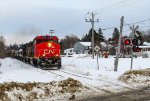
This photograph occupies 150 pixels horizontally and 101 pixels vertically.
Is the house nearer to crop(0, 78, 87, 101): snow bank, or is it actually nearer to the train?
the train

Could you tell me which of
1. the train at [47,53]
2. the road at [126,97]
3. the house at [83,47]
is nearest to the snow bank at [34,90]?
the road at [126,97]

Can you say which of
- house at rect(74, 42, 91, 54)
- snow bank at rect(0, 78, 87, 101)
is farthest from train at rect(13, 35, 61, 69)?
house at rect(74, 42, 91, 54)

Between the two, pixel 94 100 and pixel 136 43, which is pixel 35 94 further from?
pixel 136 43

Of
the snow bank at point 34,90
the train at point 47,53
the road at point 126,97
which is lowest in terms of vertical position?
the road at point 126,97

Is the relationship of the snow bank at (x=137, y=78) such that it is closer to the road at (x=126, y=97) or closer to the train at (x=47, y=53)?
the road at (x=126, y=97)

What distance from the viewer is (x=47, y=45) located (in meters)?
35.3

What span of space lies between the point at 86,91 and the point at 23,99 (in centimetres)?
330

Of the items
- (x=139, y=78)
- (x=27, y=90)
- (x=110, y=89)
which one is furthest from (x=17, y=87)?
(x=139, y=78)

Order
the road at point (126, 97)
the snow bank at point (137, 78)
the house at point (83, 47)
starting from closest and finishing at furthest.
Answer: the road at point (126, 97)
the snow bank at point (137, 78)
the house at point (83, 47)

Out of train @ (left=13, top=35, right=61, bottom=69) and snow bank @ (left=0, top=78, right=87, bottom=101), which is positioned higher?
train @ (left=13, top=35, right=61, bottom=69)

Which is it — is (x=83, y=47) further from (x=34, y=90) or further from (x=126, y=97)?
(x=126, y=97)

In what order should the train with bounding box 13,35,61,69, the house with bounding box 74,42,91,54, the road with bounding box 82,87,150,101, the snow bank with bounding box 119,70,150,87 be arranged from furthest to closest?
1. the house with bounding box 74,42,91,54
2. the train with bounding box 13,35,61,69
3. the snow bank with bounding box 119,70,150,87
4. the road with bounding box 82,87,150,101

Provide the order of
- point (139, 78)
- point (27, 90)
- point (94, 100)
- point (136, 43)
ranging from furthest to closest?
point (136, 43), point (139, 78), point (27, 90), point (94, 100)

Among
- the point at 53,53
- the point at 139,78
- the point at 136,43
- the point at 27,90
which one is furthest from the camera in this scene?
the point at 53,53
